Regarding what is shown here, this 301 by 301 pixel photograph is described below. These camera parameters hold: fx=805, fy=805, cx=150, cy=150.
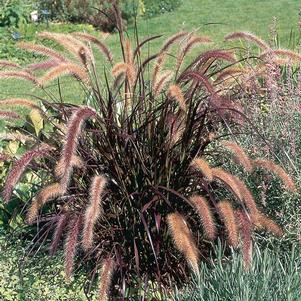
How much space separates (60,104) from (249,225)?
4.15 ft

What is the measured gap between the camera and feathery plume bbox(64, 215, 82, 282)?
Answer: 385 centimetres

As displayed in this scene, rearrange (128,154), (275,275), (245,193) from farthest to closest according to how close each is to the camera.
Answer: (128,154)
(245,193)
(275,275)

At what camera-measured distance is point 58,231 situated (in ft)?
13.5

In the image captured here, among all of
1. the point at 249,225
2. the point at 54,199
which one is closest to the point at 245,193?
the point at 249,225

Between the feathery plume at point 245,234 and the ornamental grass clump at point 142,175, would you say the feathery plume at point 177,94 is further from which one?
the feathery plume at point 245,234

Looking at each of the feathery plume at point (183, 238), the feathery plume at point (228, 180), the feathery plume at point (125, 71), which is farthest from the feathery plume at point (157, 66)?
the feathery plume at point (183, 238)

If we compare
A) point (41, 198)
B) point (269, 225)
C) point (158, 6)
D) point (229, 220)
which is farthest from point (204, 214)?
point (158, 6)

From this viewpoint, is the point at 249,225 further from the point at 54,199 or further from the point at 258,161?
Answer: the point at 54,199

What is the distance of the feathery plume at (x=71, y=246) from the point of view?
3850 millimetres

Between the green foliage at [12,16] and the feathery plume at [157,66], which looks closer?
the feathery plume at [157,66]

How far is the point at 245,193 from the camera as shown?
13.7 ft

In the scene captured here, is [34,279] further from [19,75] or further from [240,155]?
[240,155]

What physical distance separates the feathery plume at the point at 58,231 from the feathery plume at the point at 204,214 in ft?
2.23

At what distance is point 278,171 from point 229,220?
1.31ft
